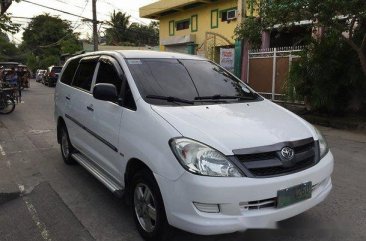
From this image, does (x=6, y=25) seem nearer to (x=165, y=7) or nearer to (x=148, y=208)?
(x=165, y=7)

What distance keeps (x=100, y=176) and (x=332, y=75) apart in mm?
8137

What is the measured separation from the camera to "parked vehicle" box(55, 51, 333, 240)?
3.25 metres

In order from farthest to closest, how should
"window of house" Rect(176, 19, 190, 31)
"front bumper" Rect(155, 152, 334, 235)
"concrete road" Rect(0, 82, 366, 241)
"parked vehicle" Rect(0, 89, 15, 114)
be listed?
"window of house" Rect(176, 19, 190, 31), "parked vehicle" Rect(0, 89, 15, 114), "concrete road" Rect(0, 82, 366, 241), "front bumper" Rect(155, 152, 334, 235)

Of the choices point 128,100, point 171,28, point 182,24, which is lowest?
point 128,100

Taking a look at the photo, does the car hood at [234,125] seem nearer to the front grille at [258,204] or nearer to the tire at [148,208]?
the front grille at [258,204]

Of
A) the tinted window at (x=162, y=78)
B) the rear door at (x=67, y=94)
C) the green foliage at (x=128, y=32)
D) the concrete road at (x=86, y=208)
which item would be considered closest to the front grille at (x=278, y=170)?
the concrete road at (x=86, y=208)

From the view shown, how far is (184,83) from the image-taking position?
4.56 metres

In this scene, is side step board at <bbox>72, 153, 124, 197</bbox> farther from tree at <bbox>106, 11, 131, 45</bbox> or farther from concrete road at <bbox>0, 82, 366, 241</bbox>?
tree at <bbox>106, 11, 131, 45</bbox>

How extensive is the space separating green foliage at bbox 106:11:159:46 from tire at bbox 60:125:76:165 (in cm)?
4892

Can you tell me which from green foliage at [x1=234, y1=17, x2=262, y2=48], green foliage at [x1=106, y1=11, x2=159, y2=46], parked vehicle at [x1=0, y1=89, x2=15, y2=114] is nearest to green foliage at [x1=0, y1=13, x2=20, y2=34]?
parked vehicle at [x1=0, y1=89, x2=15, y2=114]

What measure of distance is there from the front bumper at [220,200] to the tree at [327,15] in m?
6.85

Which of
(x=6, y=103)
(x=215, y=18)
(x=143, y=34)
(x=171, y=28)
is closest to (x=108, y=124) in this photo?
(x=6, y=103)

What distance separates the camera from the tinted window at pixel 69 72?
20.9ft

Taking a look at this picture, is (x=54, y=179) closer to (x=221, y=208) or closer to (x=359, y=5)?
(x=221, y=208)
